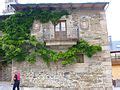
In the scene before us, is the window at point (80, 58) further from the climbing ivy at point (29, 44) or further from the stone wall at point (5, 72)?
the stone wall at point (5, 72)

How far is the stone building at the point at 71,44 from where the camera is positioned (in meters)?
14.6

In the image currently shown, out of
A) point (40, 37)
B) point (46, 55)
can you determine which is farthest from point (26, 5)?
point (46, 55)

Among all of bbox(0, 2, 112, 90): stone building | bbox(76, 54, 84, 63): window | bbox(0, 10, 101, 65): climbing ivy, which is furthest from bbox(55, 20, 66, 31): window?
bbox(76, 54, 84, 63): window

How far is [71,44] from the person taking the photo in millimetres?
14734

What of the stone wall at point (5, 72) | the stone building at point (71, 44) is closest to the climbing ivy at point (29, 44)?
the stone building at point (71, 44)

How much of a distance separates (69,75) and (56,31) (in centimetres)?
303

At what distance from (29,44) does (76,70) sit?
348 centimetres

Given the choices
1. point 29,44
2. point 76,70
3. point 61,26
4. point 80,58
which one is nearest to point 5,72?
point 29,44

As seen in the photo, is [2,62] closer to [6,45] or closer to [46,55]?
[6,45]

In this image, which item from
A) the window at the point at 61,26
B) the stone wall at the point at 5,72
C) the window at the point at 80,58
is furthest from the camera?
the stone wall at the point at 5,72

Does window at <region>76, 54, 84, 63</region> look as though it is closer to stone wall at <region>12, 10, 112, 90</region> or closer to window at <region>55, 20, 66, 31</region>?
stone wall at <region>12, 10, 112, 90</region>

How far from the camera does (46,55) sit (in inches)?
581

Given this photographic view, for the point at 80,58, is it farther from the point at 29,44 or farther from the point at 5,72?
the point at 5,72

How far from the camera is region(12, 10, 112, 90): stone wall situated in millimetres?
14586
